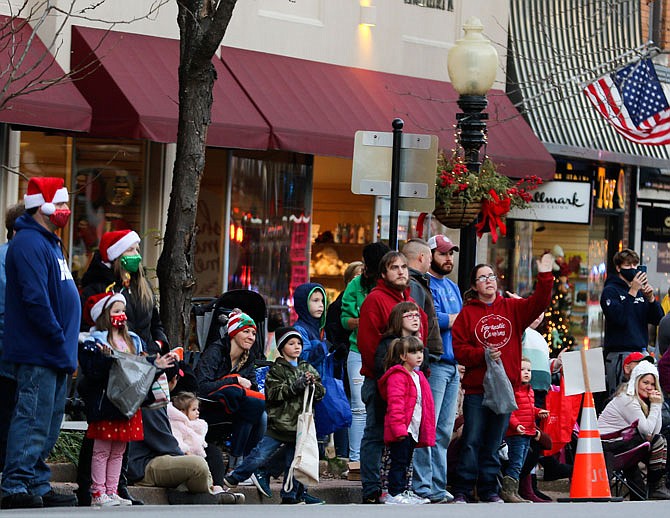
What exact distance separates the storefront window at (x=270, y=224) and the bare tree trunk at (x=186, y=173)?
5451 mm

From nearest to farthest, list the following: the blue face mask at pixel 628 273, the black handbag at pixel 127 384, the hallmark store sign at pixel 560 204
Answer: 1. the black handbag at pixel 127 384
2. the blue face mask at pixel 628 273
3. the hallmark store sign at pixel 560 204

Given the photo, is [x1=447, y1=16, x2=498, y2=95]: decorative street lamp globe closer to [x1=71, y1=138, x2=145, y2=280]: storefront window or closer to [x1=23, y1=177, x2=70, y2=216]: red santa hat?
[x1=71, y1=138, x2=145, y2=280]: storefront window

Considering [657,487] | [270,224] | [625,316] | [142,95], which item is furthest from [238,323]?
[270,224]

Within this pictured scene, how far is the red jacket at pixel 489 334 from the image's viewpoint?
12.1 m

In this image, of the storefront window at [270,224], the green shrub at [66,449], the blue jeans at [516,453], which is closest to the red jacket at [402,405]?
the blue jeans at [516,453]

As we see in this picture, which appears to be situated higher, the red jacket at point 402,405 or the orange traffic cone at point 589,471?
the red jacket at point 402,405

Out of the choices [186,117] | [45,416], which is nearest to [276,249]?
[186,117]

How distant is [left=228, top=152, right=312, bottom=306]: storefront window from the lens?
1850 cm

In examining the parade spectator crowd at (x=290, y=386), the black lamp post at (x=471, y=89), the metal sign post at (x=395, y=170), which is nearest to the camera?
the parade spectator crowd at (x=290, y=386)

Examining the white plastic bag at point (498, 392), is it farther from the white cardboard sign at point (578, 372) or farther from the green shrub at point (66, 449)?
the green shrub at point (66, 449)

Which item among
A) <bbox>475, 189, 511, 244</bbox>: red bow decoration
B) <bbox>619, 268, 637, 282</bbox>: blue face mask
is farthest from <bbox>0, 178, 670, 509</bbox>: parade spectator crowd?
<bbox>619, 268, 637, 282</bbox>: blue face mask

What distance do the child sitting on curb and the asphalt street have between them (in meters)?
0.76

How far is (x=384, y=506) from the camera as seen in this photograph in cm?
1083

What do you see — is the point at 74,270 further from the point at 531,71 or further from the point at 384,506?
the point at 531,71
